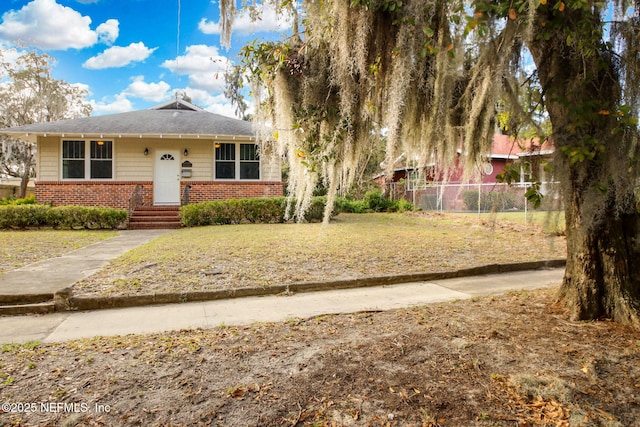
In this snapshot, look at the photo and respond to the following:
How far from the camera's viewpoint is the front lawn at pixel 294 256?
4.92 meters

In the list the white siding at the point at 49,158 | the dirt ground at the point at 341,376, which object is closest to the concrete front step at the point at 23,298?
the dirt ground at the point at 341,376

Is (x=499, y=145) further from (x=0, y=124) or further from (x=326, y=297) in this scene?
(x=0, y=124)

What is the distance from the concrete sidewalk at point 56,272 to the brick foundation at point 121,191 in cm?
521

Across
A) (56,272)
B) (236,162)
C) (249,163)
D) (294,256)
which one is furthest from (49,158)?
(294,256)

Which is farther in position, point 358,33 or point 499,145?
point 499,145

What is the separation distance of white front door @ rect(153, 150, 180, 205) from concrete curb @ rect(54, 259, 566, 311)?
381 inches

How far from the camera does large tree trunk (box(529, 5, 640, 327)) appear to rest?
2596 mm

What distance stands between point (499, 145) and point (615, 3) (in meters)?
20.0

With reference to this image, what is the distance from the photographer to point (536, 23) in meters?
2.58

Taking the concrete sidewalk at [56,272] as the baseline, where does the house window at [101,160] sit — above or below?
above

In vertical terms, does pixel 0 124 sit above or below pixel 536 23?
above

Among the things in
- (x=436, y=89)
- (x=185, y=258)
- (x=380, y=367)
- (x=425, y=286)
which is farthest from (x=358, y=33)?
(x=185, y=258)

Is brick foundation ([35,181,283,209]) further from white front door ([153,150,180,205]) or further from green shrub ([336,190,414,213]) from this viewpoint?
green shrub ([336,190,414,213])

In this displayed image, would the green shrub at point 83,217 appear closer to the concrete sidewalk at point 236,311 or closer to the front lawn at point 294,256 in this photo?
the front lawn at point 294,256
